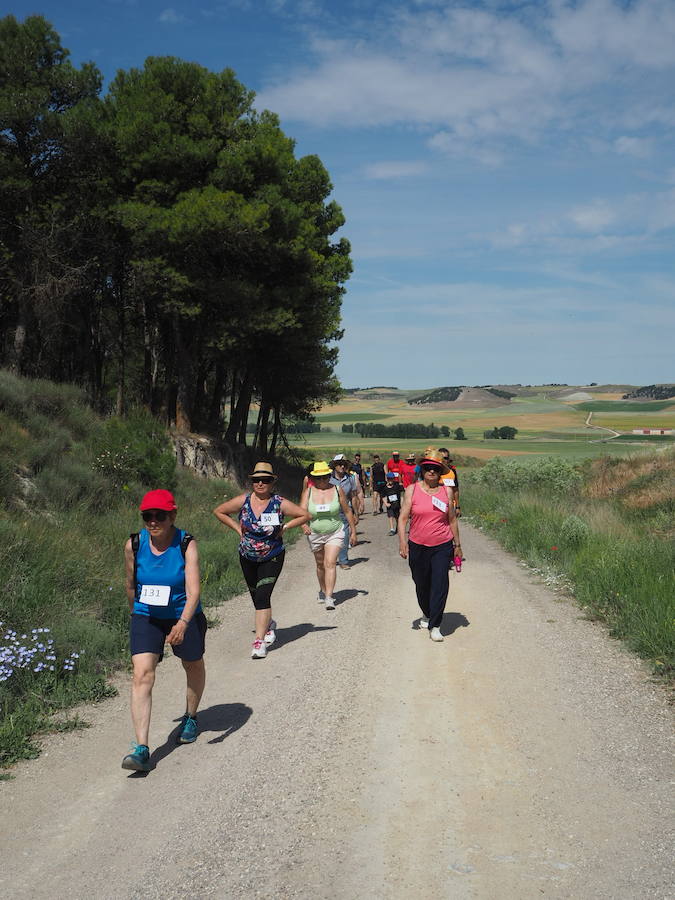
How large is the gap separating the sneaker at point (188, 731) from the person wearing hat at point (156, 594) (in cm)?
45

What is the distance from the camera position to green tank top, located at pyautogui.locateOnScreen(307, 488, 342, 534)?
32.0 ft

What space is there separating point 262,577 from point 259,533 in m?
0.47

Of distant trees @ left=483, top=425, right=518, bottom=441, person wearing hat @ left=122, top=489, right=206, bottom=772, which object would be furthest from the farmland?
person wearing hat @ left=122, top=489, right=206, bottom=772

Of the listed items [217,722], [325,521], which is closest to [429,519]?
[325,521]

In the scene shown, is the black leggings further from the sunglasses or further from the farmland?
the farmland

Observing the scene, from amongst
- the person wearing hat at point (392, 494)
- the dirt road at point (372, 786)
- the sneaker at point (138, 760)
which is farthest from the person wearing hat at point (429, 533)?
the person wearing hat at point (392, 494)

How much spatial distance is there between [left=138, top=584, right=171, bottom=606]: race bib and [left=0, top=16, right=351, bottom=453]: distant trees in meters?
17.3

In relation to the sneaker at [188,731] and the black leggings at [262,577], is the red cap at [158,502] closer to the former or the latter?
the sneaker at [188,731]

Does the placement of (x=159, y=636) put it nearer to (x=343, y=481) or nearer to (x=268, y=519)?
(x=268, y=519)

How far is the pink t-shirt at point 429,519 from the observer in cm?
841

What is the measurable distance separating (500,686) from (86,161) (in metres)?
21.7

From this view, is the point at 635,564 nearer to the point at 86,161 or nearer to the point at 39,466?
the point at 39,466

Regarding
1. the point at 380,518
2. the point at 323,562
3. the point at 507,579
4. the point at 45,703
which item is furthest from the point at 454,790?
the point at 380,518

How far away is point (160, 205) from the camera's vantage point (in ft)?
74.9
